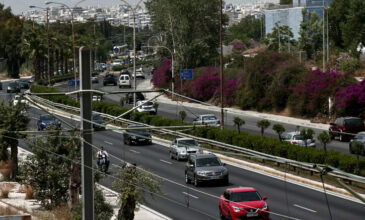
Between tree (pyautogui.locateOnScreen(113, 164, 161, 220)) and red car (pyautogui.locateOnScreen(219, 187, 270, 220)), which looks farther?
red car (pyautogui.locateOnScreen(219, 187, 270, 220))

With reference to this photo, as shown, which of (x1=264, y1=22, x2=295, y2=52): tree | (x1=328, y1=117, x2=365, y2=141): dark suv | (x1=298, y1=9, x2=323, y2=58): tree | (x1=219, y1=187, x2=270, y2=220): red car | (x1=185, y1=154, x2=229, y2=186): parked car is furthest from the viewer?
(x1=264, y1=22, x2=295, y2=52): tree

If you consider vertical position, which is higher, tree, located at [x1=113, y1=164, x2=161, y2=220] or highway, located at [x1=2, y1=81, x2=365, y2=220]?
tree, located at [x1=113, y1=164, x2=161, y2=220]

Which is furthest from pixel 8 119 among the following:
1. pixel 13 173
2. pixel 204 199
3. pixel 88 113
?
pixel 88 113

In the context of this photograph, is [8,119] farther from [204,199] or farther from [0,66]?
[0,66]

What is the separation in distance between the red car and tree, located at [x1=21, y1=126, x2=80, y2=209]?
7.51 metres

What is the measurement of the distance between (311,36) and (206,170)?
69353 millimetres

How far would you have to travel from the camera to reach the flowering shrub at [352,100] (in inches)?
2170

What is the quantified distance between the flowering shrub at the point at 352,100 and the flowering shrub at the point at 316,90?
172 cm

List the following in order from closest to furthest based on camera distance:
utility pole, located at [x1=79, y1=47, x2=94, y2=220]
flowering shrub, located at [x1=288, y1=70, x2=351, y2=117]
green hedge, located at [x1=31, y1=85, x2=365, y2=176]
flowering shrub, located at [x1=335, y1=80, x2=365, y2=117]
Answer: utility pole, located at [x1=79, y1=47, x2=94, y2=220] → green hedge, located at [x1=31, y1=85, x2=365, y2=176] → flowering shrub, located at [x1=335, y1=80, x2=365, y2=117] → flowering shrub, located at [x1=288, y1=70, x2=351, y2=117]

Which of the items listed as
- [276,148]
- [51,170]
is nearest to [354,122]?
[276,148]

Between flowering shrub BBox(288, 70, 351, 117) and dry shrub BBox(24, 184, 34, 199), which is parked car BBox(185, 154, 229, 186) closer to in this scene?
dry shrub BBox(24, 184, 34, 199)

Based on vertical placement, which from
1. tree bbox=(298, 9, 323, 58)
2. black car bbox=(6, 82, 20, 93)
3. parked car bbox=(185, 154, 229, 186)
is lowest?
parked car bbox=(185, 154, 229, 186)

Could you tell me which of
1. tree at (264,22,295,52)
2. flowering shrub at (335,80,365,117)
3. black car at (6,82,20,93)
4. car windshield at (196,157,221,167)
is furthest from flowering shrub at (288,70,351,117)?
black car at (6,82,20,93)

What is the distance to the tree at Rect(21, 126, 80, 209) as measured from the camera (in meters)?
28.1
